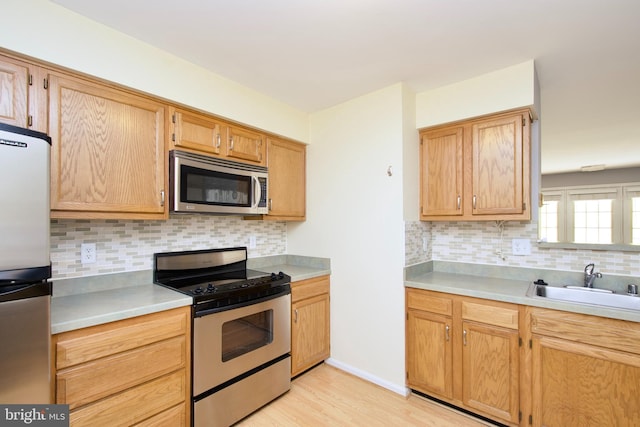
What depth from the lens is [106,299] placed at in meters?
1.67

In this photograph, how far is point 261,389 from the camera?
2.09 m

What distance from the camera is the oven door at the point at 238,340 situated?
1771mm

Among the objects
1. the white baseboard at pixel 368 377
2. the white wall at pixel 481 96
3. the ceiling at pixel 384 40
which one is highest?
the ceiling at pixel 384 40

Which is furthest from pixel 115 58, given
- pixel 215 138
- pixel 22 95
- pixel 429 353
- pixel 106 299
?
pixel 429 353

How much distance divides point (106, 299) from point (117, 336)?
0.33m

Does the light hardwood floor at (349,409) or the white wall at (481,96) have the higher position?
the white wall at (481,96)

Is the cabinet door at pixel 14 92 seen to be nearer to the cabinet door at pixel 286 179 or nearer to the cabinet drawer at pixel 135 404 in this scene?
the cabinet drawer at pixel 135 404

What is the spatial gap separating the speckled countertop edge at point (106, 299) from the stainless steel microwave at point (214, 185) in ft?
1.81

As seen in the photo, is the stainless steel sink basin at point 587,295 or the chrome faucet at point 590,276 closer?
the stainless steel sink basin at point 587,295

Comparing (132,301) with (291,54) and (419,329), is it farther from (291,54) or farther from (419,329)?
(419,329)

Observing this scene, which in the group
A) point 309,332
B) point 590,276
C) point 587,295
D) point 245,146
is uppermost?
point 245,146

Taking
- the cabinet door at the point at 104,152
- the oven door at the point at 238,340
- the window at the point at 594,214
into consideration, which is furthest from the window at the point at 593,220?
the cabinet door at the point at 104,152

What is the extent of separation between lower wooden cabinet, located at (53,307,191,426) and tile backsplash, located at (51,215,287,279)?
2.05 ft

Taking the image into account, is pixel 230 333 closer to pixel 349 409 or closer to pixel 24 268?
pixel 349 409
